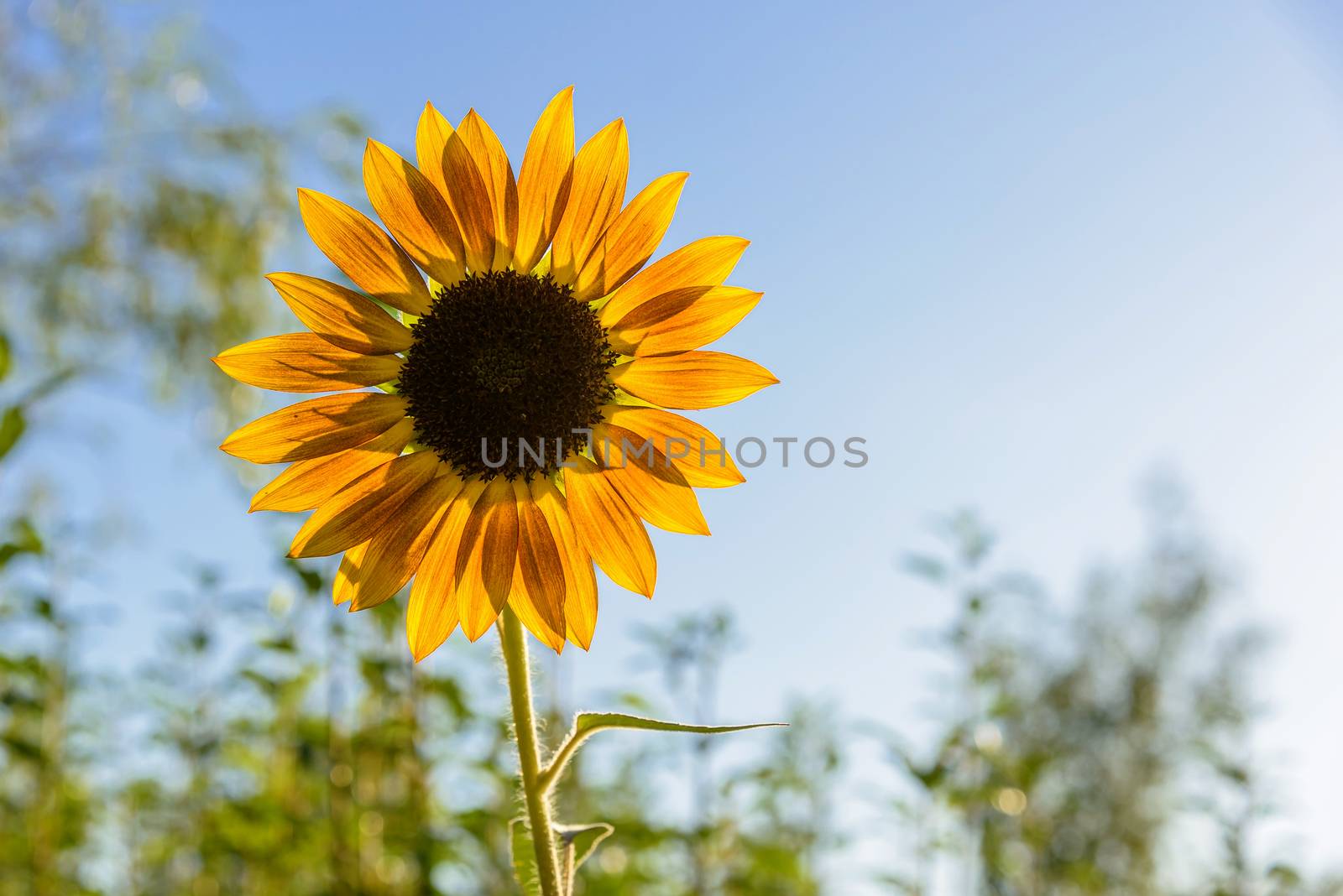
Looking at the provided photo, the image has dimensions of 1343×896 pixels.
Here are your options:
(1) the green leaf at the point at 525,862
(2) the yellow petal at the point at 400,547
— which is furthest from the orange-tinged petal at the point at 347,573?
(1) the green leaf at the point at 525,862

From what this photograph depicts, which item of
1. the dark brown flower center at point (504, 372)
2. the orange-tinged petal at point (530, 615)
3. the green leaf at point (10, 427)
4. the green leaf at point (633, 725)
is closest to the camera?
the green leaf at point (633, 725)

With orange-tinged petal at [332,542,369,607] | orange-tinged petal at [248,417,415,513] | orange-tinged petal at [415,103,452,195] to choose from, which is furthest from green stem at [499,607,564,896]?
orange-tinged petal at [415,103,452,195]

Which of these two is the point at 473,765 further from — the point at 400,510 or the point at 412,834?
the point at 400,510

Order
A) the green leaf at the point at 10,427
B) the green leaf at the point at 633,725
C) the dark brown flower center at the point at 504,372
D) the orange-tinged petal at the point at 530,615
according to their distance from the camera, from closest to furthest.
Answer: the green leaf at the point at 633,725
the orange-tinged petal at the point at 530,615
the dark brown flower center at the point at 504,372
the green leaf at the point at 10,427

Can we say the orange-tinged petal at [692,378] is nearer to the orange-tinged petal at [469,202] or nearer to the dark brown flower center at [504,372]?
the dark brown flower center at [504,372]

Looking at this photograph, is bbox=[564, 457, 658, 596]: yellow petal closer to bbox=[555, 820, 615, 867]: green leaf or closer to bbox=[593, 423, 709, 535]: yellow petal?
bbox=[593, 423, 709, 535]: yellow petal

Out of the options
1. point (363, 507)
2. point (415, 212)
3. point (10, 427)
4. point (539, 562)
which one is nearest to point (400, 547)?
point (363, 507)

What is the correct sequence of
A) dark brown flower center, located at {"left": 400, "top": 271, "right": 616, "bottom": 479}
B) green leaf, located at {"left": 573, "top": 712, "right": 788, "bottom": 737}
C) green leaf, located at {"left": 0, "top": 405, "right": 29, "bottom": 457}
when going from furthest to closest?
1. green leaf, located at {"left": 0, "top": 405, "right": 29, "bottom": 457}
2. dark brown flower center, located at {"left": 400, "top": 271, "right": 616, "bottom": 479}
3. green leaf, located at {"left": 573, "top": 712, "right": 788, "bottom": 737}

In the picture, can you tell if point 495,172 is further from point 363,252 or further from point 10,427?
point 10,427
